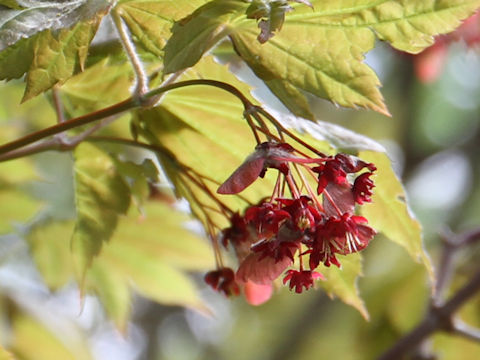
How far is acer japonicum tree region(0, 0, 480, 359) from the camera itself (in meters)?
0.69

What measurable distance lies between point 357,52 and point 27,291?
129 cm

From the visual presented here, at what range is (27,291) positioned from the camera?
1.79 metres

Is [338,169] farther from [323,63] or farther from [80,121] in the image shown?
[80,121]

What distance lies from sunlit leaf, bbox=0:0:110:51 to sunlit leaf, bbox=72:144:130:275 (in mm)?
263

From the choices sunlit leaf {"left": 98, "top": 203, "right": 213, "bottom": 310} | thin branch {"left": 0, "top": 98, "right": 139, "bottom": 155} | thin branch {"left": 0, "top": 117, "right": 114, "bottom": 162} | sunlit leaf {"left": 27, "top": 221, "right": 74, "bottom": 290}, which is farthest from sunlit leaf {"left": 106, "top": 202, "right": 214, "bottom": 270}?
thin branch {"left": 0, "top": 98, "right": 139, "bottom": 155}

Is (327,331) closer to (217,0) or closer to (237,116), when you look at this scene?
(237,116)

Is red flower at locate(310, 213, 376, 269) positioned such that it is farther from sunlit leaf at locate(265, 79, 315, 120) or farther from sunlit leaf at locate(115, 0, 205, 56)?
sunlit leaf at locate(115, 0, 205, 56)

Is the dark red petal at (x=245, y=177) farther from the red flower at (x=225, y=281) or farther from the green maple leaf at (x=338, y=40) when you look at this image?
the red flower at (x=225, y=281)

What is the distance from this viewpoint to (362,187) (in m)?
0.70

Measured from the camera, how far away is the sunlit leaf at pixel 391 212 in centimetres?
82

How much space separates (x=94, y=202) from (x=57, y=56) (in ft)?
0.82

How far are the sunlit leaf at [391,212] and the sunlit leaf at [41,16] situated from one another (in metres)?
0.32

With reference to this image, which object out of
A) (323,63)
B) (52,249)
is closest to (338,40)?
(323,63)

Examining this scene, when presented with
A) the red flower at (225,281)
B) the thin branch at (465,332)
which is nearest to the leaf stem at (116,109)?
the red flower at (225,281)
